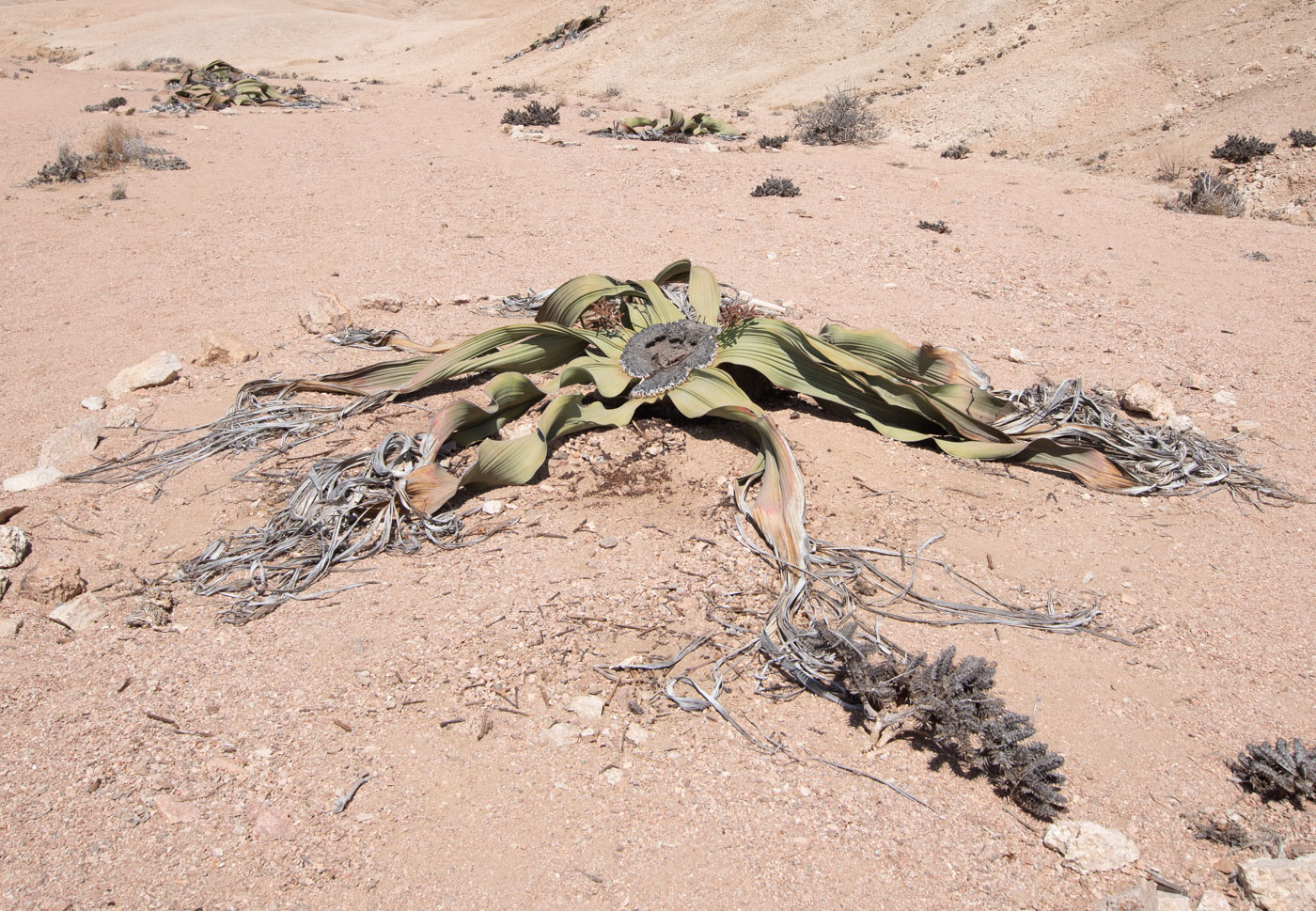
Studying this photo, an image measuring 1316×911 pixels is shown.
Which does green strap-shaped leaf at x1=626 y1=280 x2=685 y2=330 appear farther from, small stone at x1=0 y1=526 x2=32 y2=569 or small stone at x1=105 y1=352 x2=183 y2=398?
small stone at x1=0 y1=526 x2=32 y2=569

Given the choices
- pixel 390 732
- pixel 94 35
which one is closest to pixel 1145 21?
pixel 390 732

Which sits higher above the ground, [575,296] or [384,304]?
[575,296]

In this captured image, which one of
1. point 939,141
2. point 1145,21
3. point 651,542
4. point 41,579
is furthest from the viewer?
point 1145,21

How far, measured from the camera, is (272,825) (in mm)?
1631

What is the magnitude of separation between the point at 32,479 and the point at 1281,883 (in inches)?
138

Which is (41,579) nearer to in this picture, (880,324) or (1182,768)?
(1182,768)

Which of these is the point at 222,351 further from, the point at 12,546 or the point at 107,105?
the point at 107,105

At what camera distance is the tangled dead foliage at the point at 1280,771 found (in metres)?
1.65

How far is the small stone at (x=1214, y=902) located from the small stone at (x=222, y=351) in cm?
366

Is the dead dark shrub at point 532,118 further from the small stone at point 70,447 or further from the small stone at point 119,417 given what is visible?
the small stone at point 70,447

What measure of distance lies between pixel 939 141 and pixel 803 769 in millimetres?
10825

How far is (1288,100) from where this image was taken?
8.37 meters

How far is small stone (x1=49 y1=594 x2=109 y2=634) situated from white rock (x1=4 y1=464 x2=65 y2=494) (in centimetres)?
76

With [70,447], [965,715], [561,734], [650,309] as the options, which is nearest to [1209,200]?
[650,309]
